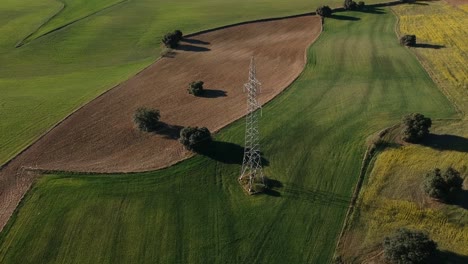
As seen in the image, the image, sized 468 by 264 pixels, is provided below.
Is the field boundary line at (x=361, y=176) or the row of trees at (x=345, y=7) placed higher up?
the row of trees at (x=345, y=7)

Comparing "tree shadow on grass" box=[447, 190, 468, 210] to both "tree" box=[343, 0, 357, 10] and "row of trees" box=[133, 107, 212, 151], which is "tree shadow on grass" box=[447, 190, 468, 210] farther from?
"tree" box=[343, 0, 357, 10]

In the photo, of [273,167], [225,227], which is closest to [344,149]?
[273,167]

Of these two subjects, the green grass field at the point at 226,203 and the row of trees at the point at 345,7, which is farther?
the row of trees at the point at 345,7

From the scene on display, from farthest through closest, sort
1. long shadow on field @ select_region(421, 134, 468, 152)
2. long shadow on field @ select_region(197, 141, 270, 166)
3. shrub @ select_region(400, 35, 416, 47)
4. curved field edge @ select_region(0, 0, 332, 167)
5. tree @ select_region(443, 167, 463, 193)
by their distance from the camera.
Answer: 1. shrub @ select_region(400, 35, 416, 47)
2. curved field edge @ select_region(0, 0, 332, 167)
3. long shadow on field @ select_region(421, 134, 468, 152)
4. long shadow on field @ select_region(197, 141, 270, 166)
5. tree @ select_region(443, 167, 463, 193)

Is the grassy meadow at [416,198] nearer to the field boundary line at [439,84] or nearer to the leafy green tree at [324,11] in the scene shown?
the field boundary line at [439,84]

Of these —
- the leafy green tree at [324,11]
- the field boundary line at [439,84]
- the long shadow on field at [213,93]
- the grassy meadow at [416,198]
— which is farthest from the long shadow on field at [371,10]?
the long shadow on field at [213,93]

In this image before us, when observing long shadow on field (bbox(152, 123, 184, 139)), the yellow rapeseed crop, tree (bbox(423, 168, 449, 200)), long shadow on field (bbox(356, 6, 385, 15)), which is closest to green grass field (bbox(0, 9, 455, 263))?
long shadow on field (bbox(152, 123, 184, 139))

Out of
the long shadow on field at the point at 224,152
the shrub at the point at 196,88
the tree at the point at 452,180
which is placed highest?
the shrub at the point at 196,88
